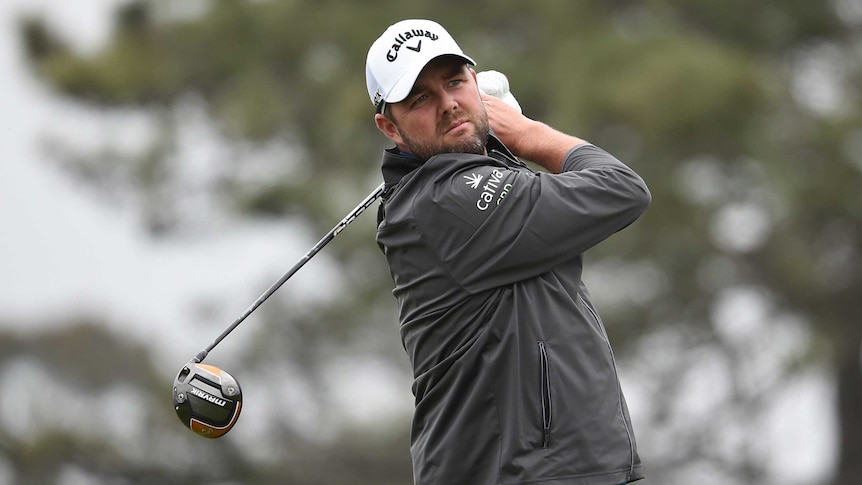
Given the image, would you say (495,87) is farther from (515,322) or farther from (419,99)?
(515,322)

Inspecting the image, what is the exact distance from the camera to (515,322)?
321cm

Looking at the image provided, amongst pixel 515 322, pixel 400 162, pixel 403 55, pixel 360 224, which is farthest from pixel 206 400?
pixel 360 224

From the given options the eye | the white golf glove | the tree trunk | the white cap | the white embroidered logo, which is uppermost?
the tree trunk

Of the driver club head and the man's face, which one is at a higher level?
the man's face

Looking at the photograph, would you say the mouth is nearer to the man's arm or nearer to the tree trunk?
the man's arm

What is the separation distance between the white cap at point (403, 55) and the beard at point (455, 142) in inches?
4.9

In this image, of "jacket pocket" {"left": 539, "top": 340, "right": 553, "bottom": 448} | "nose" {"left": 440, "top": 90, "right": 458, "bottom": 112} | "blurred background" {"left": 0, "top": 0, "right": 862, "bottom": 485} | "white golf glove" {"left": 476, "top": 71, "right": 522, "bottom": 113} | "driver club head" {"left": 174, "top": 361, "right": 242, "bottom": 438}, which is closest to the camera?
"jacket pocket" {"left": 539, "top": 340, "right": 553, "bottom": 448}

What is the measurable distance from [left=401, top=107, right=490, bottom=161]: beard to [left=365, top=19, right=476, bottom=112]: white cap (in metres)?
0.12

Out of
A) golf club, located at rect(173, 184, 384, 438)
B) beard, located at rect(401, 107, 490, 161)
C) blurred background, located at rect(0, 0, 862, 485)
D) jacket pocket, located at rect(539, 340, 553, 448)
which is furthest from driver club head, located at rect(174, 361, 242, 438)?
blurred background, located at rect(0, 0, 862, 485)

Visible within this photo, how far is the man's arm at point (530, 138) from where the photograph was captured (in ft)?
11.6

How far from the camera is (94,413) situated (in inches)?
500

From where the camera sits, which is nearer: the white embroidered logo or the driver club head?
the white embroidered logo

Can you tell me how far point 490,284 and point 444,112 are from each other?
1.44 ft

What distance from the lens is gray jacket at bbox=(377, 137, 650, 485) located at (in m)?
3.16
